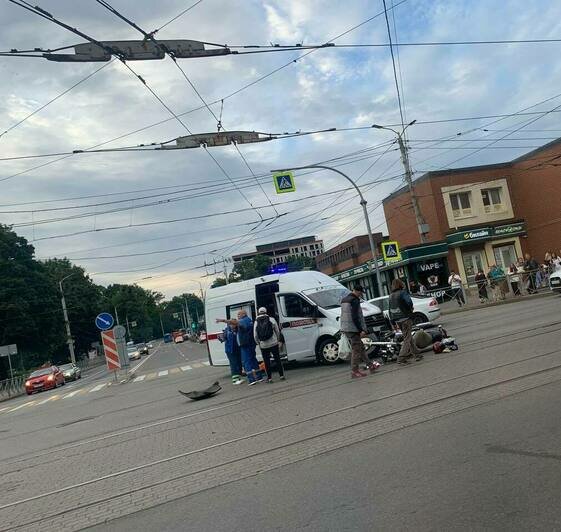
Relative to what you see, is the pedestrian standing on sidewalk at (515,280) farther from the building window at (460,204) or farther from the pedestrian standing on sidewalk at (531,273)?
the building window at (460,204)

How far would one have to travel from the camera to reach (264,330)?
40.2 ft

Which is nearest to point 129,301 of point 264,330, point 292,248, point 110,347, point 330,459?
point 292,248

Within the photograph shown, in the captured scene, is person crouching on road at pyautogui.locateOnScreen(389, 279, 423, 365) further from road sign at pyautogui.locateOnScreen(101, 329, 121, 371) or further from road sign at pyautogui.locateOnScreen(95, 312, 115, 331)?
road sign at pyautogui.locateOnScreen(95, 312, 115, 331)

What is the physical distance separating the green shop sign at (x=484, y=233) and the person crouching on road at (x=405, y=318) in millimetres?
27272

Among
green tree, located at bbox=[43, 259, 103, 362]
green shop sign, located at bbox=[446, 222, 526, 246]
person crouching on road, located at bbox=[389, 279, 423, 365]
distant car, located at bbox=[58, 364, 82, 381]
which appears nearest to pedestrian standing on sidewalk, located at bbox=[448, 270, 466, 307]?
green shop sign, located at bbox=[446, 222, 526, 246]

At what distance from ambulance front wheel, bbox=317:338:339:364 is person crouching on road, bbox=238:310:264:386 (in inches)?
71.2

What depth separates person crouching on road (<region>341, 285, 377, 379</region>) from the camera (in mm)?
11016

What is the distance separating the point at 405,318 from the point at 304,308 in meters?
3.27

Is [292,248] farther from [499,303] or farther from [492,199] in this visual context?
[499,303]

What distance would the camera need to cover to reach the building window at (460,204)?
131ft

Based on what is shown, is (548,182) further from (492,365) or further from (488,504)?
(488,504)

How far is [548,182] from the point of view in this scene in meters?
39.1

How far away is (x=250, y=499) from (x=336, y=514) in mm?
952

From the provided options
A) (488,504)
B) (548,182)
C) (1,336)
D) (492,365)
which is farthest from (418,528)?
(1,336)
